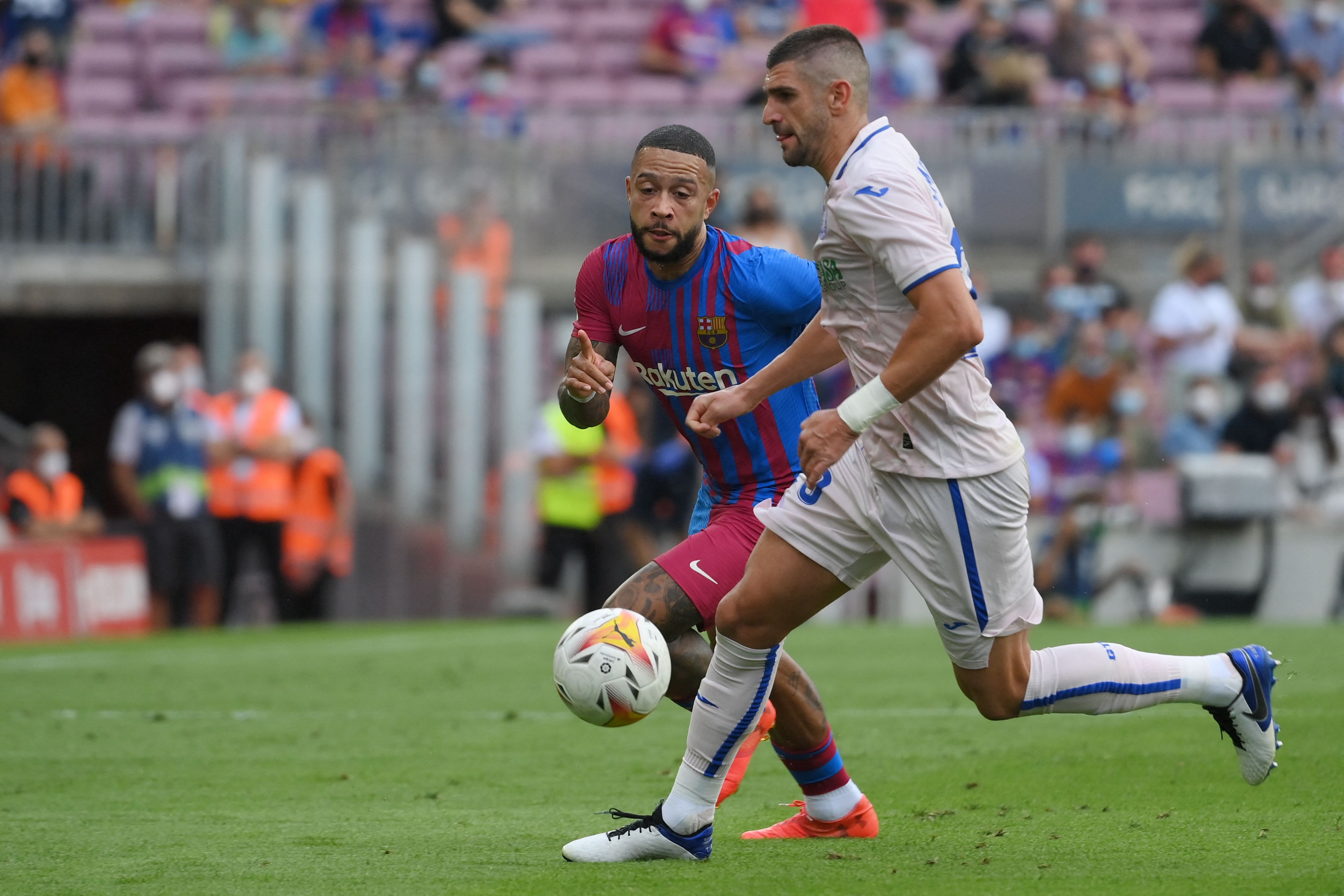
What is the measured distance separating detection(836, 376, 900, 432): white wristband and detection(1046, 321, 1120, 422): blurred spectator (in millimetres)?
10645

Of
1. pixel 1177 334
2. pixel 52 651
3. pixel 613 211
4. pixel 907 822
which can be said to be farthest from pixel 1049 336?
pixel 907 822

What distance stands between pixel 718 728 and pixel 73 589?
1085 cm

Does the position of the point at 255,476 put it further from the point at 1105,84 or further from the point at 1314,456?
the point at 1105,84

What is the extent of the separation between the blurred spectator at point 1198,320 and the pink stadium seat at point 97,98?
37.7 feet

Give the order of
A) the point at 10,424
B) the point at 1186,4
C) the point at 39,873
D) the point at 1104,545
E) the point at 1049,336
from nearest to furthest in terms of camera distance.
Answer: the point at 39,873 → the point at 1104,545 → the point at 1049,336 → the point at 10,424 → the point at 1186,4

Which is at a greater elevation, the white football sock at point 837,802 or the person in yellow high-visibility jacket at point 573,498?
the white football sock at point 837,802

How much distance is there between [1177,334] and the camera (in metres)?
15.7

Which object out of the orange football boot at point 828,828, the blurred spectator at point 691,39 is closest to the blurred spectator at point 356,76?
the blurred spectator at point 691,39

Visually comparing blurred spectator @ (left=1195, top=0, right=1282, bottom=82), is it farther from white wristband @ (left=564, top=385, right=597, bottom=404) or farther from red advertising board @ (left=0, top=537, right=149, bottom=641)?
white wristband @ (left=564, top=385, right=597, bottom=404)

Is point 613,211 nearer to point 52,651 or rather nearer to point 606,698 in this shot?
point 52,651

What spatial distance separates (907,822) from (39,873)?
268 centimetres

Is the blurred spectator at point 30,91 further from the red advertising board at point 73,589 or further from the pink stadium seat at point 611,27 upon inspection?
the red advertising board at point 73,589

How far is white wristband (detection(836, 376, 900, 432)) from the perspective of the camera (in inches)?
187

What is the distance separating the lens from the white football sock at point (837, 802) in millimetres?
5781
